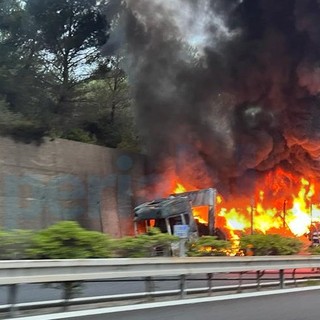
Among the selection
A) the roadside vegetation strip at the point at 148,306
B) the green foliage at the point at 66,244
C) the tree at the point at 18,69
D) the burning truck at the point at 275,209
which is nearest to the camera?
the roadside vegetation strip at the point at 148,306

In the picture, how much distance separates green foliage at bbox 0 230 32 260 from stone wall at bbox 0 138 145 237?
12344 mm

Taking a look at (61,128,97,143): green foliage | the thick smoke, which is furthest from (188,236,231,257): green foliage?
the thick smoke

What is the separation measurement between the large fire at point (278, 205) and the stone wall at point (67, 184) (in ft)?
9.72

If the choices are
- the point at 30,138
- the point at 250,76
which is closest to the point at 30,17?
the point at 30,138

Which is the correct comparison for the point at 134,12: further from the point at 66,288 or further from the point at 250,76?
the point at 66,288

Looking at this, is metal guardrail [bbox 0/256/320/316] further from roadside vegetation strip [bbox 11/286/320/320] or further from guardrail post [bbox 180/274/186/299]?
roadside vegetation strip [bbox 11/286/320/320]

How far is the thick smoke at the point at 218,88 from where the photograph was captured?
26.2m

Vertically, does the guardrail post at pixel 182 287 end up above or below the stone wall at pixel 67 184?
below

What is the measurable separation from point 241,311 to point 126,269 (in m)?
1.69

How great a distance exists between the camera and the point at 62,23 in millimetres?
27281

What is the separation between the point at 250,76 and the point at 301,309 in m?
18.8

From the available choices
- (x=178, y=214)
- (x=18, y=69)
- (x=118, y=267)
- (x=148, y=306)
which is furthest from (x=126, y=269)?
(x=18, y=69)

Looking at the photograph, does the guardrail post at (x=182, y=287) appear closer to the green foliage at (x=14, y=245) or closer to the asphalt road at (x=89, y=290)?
the asphalt road at (x=89, y=290)

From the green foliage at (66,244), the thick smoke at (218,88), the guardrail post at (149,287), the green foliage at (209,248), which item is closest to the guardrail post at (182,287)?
the guardrail post at (149,287)
